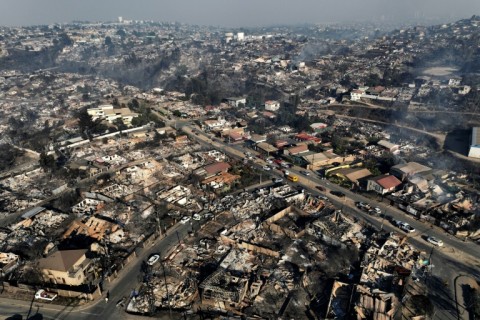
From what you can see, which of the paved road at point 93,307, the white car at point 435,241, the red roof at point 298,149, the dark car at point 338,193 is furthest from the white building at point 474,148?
the paved road at point 93,307

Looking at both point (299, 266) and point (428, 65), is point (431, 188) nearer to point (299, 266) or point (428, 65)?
point (299, 266)

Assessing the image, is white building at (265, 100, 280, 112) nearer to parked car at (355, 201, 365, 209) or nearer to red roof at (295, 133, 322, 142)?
red roof at (295, 133, 322, 142)

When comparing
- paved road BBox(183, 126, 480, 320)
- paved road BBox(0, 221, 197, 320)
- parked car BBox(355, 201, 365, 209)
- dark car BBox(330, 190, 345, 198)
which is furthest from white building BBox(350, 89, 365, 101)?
paved road BBox(0, 221, 197, 320)

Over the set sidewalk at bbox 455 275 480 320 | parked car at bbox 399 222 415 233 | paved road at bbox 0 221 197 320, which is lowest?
paved road at bbox 0 221 197 320

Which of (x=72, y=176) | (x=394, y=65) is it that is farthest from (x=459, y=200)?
(x=394, y=65)

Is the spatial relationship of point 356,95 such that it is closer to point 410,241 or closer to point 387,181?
point 387,181

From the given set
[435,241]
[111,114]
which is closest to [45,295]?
[435,241]
